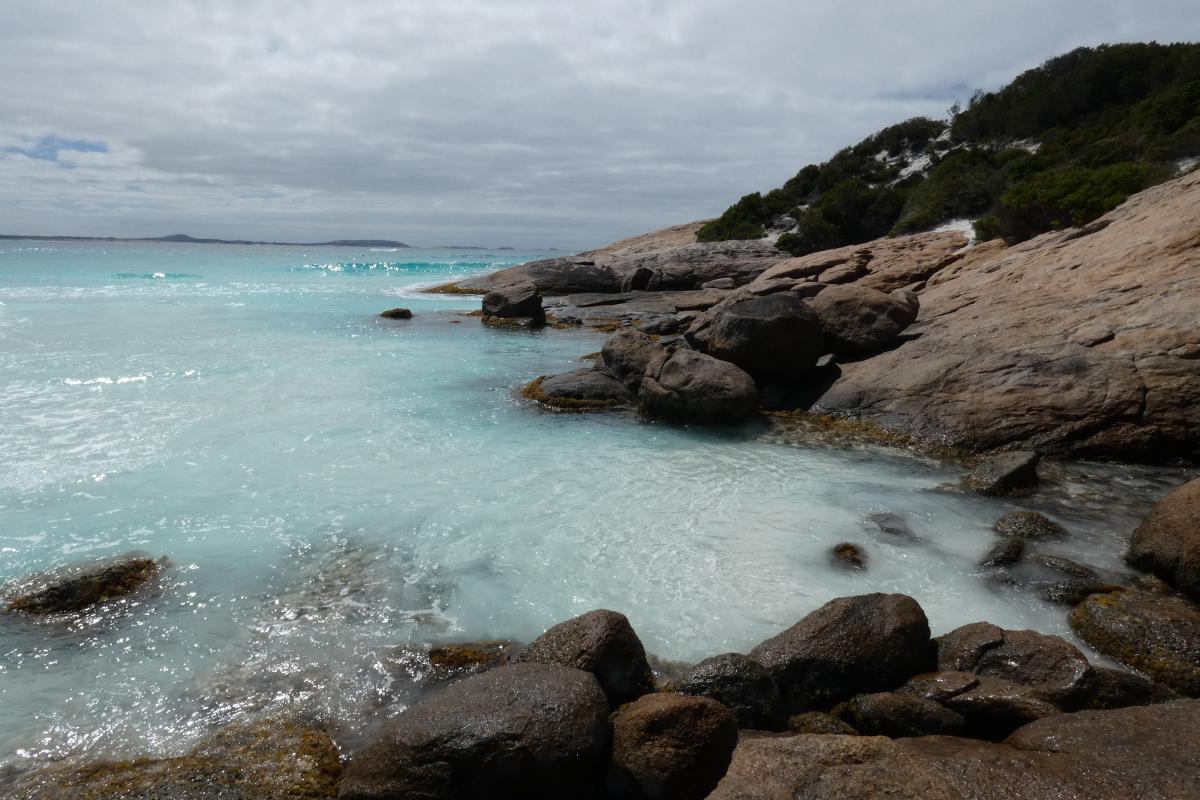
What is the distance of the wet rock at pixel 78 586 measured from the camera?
6.47m

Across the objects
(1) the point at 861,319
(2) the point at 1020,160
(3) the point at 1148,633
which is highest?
(2) the point at 1020,160

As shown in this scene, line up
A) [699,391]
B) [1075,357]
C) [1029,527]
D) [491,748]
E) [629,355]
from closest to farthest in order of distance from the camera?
[491,748]
[1029,527]
[1075,357]
[699,391]
[629,355]

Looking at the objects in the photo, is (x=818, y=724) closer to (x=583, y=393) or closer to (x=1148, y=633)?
(x=1148, y=633)

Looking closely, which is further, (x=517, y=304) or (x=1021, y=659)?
(x=517, y=304)

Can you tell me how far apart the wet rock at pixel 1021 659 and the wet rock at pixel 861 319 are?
9.31 metres

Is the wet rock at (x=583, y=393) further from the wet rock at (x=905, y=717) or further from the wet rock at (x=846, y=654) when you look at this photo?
the wet rock at (x=905, y=717)

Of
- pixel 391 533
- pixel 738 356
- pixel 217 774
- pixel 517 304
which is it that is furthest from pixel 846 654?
pixel 517 304

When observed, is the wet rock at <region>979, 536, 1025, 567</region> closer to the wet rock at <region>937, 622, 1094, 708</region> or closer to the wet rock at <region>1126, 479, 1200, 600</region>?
the wet rock at <region>1126, 479, 1200, 600</region>

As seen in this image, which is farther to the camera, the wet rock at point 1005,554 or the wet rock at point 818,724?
the wet rock at point 1005,554

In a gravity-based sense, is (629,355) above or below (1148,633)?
above

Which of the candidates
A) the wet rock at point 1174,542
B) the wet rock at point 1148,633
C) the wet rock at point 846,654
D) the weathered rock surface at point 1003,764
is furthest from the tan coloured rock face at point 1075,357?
the weathered rock surface at point 1003,764

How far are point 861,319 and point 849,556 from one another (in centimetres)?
775

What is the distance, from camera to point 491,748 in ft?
13.2

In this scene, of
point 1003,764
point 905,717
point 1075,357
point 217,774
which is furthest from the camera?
point 1075,357
